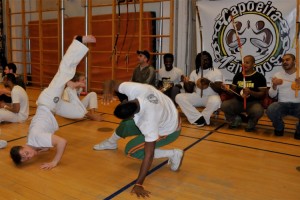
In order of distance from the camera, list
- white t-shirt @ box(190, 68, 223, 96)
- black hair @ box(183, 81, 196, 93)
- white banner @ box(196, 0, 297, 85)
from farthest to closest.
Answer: white banner @ box(196, 0, 297, 85) < black hair @ box(183, 81, 196, 93) < white t-shirt @ box(190, 68, 223, 96)

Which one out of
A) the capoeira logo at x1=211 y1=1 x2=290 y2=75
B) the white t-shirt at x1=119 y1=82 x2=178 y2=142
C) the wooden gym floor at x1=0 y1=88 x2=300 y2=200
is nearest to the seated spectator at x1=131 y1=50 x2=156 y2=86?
the capoeira logo at x1=211 y1=1 x2=290 y2=75

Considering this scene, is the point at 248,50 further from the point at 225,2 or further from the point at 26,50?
the point at 26,50

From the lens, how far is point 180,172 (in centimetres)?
262

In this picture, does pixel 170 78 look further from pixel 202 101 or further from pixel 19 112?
pixel 19 112

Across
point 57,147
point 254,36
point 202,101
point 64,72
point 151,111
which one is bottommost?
point 57,147

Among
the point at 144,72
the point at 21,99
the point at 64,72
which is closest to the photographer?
the point at 64,72

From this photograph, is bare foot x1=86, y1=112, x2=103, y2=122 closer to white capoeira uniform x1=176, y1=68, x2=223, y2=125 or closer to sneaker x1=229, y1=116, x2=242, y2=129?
white capoeira uniform x1=176, y1=68, x2=223, y2=125

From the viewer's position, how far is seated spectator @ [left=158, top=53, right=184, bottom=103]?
4.97m

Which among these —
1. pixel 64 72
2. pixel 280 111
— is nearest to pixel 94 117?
pixel 64 72

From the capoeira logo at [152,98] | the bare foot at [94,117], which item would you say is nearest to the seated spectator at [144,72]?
the bare foot at [94,117]

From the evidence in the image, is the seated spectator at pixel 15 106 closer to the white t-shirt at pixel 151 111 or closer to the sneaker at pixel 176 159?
the white t-shirt at pixel 151 111

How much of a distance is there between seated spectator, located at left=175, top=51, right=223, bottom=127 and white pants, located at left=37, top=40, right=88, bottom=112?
6.09 feet

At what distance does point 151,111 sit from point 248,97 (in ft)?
7.81

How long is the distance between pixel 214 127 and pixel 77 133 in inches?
70.7
